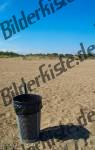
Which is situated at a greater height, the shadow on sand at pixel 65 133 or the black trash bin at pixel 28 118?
the black trash bin at pixel 28 118

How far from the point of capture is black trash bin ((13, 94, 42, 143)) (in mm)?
6426

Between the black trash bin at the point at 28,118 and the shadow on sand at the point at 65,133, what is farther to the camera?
the shadow on sand at the point at 65,133

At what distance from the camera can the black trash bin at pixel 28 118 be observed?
6426 millimetres

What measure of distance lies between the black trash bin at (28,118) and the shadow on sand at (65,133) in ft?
0.79

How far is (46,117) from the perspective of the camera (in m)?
8.53

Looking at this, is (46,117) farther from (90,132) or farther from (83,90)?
(83,90)

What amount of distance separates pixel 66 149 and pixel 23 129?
94 cm

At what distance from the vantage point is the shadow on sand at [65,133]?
6825mm

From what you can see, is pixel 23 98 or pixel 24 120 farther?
pixel 23 98

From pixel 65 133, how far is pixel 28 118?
1.00m

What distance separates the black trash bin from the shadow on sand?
9.5 inches

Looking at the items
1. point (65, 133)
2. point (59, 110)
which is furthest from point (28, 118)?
point (59, 110)

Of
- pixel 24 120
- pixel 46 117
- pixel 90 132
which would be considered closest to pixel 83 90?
pixel 46 117

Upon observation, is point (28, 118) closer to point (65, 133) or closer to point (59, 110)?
point (65, 133)
